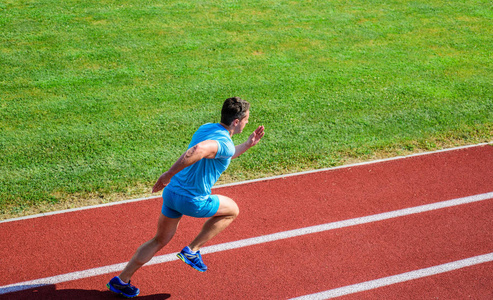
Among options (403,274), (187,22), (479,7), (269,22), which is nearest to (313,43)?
(269,22)

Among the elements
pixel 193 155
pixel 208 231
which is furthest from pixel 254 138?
pixel 208 231

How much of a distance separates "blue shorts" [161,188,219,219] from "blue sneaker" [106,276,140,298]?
95 centimetres

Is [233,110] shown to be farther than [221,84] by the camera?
No

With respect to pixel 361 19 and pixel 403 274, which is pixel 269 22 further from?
pixel 403 274

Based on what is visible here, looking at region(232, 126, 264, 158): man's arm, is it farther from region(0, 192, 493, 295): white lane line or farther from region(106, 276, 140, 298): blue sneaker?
region(106, 276, 140, 298): blue sneaker

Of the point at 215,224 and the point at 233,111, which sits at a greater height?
the point at 233,111

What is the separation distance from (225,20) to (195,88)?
172 inches

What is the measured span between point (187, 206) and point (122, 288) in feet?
4.17

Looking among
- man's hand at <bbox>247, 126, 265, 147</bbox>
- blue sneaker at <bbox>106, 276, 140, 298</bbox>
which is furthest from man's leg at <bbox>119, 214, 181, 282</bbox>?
man's hand at <bbox>247, 126, 265, 147</bbox>

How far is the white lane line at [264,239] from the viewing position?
535 centimetres

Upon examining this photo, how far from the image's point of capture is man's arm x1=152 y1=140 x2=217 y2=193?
4.15 metres

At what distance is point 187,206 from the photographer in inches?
Answer: 182

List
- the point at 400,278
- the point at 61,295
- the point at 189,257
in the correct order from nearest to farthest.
A: the point at 189,257 → the point at 61,295 → the point at 400,278

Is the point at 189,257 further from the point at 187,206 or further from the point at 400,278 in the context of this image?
the point at 400,278
